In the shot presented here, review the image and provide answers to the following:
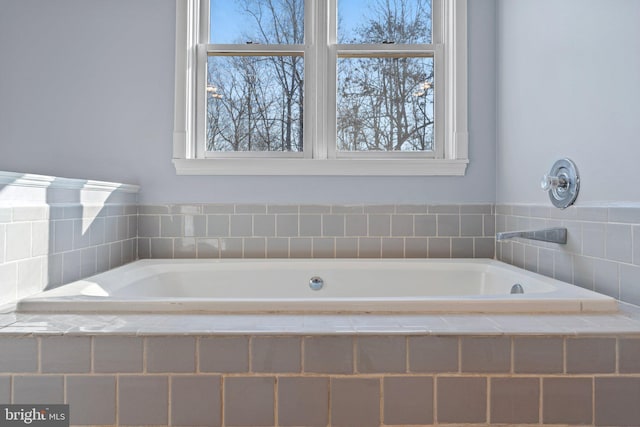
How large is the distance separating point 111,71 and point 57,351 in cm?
164

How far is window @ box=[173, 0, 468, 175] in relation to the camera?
229 cm

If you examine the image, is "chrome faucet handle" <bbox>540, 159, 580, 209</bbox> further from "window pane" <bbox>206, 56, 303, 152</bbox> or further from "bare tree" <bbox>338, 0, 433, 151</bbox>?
"window pane" <bbox>206, 56, 303, 152</bbox>

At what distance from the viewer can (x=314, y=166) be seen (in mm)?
2176

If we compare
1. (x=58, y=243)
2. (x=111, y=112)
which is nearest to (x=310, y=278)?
(x=58, y=243)

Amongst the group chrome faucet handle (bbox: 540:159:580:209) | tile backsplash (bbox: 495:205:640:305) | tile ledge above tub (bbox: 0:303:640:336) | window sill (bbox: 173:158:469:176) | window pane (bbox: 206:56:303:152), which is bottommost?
tile ledge above tub (bbox: 0:303:640:336)

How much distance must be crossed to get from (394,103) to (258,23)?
2.72 feet

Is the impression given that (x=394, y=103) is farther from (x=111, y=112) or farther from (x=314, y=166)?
(x=111, y=112)

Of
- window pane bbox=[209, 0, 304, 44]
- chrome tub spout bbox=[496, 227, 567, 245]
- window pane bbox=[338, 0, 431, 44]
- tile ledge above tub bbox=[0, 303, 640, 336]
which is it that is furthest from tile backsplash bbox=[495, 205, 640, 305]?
window pane bbox=[209, 0, 304, 44]

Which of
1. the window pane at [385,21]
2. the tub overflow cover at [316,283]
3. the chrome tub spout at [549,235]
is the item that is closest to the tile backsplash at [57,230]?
the tub overflow cover at [316,283]

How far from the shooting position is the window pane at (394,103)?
7.66 feet

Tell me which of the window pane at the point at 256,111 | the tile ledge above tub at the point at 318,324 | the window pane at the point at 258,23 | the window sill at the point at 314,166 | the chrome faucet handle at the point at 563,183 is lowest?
the tile ledge above tub at the point at 318,324

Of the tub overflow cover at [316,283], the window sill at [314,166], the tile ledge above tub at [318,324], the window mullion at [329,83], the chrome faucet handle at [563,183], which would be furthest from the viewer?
the window mullion at [329,83]

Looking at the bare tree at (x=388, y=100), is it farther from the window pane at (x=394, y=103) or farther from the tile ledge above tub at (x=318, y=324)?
the tile ledge above tub at (x=318, y=324)

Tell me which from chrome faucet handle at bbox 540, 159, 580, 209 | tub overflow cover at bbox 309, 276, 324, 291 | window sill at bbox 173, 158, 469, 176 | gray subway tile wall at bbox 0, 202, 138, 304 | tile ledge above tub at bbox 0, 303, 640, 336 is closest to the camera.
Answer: tile ledge above tub at bbox 0, 303, 640, 336
